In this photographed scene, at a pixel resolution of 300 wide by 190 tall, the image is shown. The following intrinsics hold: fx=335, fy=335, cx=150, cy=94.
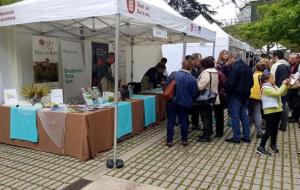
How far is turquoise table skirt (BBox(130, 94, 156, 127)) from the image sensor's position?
279 inches

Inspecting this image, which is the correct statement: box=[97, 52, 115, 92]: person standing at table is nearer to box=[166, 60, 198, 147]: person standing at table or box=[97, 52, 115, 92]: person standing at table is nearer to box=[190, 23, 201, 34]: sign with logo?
box=[190, 23, 201, 34]: sign with logo

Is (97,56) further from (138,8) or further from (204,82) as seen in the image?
(138,8)

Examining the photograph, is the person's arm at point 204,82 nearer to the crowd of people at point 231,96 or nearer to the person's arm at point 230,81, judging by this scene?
the crowd of people at point 231,96

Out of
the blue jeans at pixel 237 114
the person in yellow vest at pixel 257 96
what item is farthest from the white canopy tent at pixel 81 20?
the blue jeans at pixel 237 114

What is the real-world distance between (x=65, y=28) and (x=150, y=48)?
5284mm

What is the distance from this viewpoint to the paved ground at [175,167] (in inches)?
169

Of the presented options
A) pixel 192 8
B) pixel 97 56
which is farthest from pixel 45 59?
pixel 192 8

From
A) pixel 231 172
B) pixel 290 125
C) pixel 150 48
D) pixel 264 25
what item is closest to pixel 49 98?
pixel 231 172

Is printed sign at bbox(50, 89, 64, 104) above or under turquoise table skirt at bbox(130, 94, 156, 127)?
above

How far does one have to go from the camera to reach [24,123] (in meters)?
5.64

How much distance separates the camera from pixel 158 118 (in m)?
7.87

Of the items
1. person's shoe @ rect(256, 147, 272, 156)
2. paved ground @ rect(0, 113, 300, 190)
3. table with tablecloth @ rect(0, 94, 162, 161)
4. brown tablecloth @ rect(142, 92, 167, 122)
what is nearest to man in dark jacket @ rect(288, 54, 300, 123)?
paved ground @ rect(0, 113, 300, 190)

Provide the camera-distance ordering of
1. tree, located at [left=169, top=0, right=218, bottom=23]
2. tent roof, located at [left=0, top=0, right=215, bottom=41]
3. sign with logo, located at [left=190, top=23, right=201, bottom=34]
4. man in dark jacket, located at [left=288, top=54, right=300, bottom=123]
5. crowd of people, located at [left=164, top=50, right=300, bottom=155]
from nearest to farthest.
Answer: tent roof, located at [left=0, top=0, right=215, bottom=41]
crowd of people, located at [left=164, top=50, right=300, bottom=155]
sign with logo, located at [left=190, top=23, right=201, bottom=34]
man in dark jacket, located at [left=288, top=54, right=300, bottom=123]
tree, located at [left=169, top=0, right=218, bottom=23]

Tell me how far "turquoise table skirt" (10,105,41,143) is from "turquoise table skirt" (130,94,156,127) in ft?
7.31
